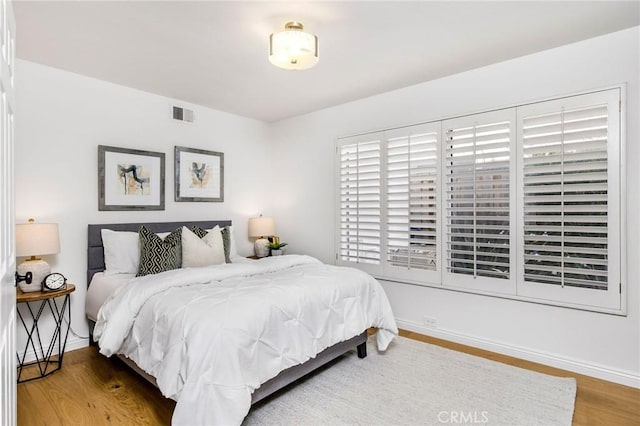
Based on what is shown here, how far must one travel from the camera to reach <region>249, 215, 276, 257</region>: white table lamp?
4547 millimetres

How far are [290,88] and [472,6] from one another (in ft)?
6.35

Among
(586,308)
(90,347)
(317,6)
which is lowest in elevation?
(90,347)

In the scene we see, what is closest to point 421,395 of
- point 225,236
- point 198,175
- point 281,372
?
point 281,372

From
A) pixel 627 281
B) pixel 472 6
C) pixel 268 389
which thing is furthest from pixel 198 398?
pixel 627 281

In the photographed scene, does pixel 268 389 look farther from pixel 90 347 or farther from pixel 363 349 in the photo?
pixel 90 347

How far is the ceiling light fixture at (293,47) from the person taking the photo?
2.33 meters

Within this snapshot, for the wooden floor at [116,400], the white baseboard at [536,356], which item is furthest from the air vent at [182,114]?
the white baseboard at [536,356]

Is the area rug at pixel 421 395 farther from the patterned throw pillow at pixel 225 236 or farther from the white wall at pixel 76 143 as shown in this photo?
the white wall at pixel 76 143

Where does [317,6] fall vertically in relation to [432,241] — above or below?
above

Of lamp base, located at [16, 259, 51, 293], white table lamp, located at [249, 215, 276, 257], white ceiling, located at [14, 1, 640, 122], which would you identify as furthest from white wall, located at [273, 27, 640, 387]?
lamp base, located at [16, 259, 51, 293]

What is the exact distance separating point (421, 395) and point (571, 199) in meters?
1.85

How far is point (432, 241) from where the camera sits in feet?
11.5

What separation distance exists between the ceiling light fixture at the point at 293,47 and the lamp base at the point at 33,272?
242 centimetres

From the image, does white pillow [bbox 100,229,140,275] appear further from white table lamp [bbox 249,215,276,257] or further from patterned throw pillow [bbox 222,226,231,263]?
white table lamp [bbox 249,215,276,257]
